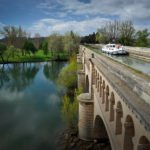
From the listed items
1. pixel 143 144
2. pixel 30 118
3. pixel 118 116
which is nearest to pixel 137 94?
pixel 143 144

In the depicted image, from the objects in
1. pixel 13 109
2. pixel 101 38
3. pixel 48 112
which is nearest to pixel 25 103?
pixel 13 109

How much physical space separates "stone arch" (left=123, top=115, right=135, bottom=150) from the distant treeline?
49735 millimetres

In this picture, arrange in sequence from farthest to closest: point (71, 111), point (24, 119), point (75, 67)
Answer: point (75, 67) < point (24, 119) < point (71, 111)

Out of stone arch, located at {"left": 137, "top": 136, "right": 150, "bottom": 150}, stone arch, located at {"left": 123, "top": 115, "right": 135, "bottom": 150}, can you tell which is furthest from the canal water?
stone arch, located at {"left": 137, "top": 136, "right": 150, "bottom": 150}

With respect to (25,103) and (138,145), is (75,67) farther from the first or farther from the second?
(138,145)

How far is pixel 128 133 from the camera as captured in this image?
8891 millimetres

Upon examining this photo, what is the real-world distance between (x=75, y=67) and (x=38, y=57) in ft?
214

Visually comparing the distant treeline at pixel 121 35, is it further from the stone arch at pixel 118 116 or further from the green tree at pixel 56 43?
the stone arch at pixel 118 116

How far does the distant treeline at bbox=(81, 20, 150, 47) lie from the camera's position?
60.3 metres

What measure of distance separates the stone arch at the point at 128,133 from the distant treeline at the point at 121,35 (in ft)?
163

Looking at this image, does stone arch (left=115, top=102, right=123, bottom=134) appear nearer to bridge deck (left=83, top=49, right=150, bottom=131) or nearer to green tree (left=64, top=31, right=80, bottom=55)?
bridge deck (left=83, top=49, right=150, bottom=131)

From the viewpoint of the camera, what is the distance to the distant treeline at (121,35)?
60.3 metres

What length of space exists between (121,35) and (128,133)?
2833 inches

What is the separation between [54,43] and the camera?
354 ft
